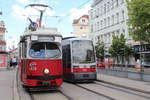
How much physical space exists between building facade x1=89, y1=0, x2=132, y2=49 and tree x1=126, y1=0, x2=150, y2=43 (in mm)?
17854

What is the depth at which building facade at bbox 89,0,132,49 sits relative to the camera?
48425 mm

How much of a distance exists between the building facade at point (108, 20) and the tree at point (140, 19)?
1785 centimetres

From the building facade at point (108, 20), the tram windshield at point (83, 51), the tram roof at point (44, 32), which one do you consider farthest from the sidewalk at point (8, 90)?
the building facade at point (108, 20)

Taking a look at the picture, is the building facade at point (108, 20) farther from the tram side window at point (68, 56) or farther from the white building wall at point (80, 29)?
the tram side window at point (68, 56)

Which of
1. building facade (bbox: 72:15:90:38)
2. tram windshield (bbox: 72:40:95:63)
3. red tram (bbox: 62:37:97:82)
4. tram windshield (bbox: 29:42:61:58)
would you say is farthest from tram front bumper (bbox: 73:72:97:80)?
building facade (bbox: 72:15:90:38)

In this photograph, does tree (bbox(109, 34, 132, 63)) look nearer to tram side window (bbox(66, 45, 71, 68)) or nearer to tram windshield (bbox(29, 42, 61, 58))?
tram side window (bbox(66, 45, 71, 68))

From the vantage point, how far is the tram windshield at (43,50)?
13039mm

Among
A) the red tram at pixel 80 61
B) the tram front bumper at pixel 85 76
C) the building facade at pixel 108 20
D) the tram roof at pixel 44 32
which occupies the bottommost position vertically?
the tram front bumper at pixel 85 76

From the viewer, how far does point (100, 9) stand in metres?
60.2

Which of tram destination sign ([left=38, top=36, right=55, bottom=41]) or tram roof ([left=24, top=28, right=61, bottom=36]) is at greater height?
tram roof ([left=24, top=28, right=61, bottom=36])

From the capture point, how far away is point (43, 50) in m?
13.2

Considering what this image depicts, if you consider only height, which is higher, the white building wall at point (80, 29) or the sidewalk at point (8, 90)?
the white building wall at point (80, 29)

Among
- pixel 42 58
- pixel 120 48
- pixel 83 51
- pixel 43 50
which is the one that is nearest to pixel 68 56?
pixel 83 51

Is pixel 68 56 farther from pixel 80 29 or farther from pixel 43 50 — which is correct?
pixel 80 29
